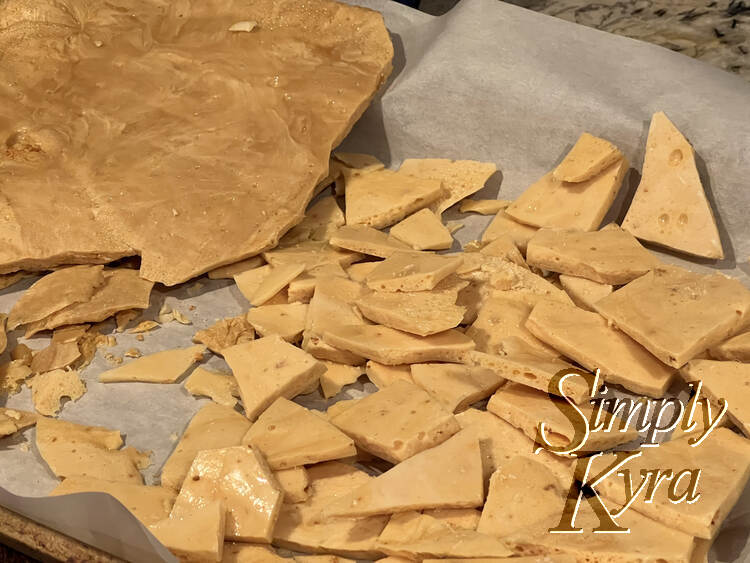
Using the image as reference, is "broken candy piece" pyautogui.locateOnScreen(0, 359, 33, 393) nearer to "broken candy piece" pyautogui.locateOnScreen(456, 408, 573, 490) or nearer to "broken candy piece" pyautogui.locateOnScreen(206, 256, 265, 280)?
"broken candy piece" pyautogui.locateOnScreen(206, 256, 265, 280)

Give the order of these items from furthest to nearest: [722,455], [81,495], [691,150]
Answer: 1. [691,150]
2. [722,455]
3. [81,495]

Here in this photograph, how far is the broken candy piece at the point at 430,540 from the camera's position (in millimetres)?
1271

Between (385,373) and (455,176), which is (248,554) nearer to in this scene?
(385,373)

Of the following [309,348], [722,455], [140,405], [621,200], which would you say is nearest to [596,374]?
[722,455]

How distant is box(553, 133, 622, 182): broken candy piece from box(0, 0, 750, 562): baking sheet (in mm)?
97

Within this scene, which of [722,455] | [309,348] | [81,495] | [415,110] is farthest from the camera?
[415,110]

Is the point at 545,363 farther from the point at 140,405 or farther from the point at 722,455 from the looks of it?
the point at 140,405

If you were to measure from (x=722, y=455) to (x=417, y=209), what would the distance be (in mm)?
995

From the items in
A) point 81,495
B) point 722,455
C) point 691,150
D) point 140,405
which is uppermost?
point 691,150

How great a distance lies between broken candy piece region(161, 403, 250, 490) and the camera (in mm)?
1474

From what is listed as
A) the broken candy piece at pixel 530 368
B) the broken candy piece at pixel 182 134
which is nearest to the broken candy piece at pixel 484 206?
the broken candy piece at pixel 182 134

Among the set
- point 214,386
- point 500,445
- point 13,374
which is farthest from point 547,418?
point 13,374

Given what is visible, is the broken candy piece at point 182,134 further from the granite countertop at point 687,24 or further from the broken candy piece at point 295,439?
the granite countertop at point 687,24

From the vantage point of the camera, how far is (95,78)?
2.15 m
